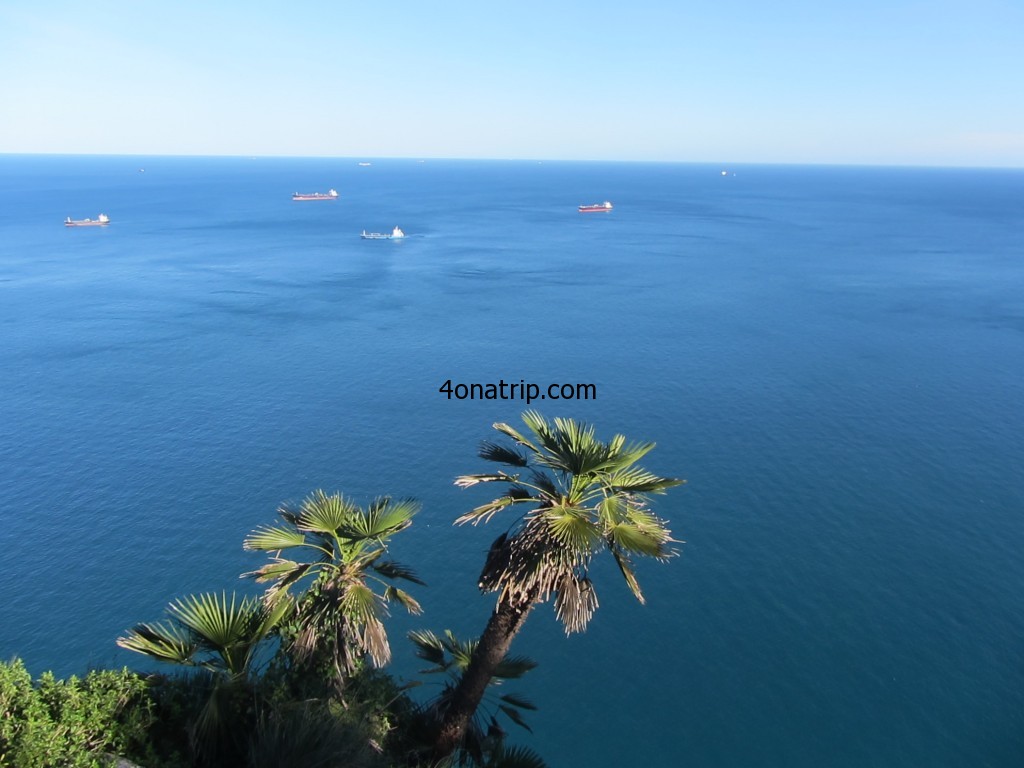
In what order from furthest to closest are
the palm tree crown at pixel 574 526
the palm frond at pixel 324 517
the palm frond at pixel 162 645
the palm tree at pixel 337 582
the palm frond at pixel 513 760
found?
the palm frond at pixel 513 760 → the palm frond at pixel 324 517 → the palm tree at pixel 337 582 → the palm frond at pixel 162 645 → the palm tree crown at pixel 574 526

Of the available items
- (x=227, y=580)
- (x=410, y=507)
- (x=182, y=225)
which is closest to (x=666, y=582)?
(x=227, y=580)

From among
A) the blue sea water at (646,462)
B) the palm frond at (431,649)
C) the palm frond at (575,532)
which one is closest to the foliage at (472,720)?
the palm frond at (431,649)

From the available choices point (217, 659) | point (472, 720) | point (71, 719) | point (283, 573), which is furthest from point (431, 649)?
point (71, 719)

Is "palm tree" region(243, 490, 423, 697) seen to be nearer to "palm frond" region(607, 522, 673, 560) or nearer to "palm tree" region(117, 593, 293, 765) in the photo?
"palm tree" region(117, 593, 293, 765)

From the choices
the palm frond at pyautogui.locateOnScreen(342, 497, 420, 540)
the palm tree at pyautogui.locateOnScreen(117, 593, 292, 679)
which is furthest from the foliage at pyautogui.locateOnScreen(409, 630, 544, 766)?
the palm tree at pyautogui.locateOnScreen(117, 593, 292, 679)

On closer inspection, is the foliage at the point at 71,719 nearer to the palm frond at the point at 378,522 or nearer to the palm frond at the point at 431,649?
the palm frond at the point at 378,522

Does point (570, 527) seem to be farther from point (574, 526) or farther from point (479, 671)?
point (479, 671)

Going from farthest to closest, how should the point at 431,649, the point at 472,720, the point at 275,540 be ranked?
the point at 431,649, the point at 472,720, the point at 275,540
